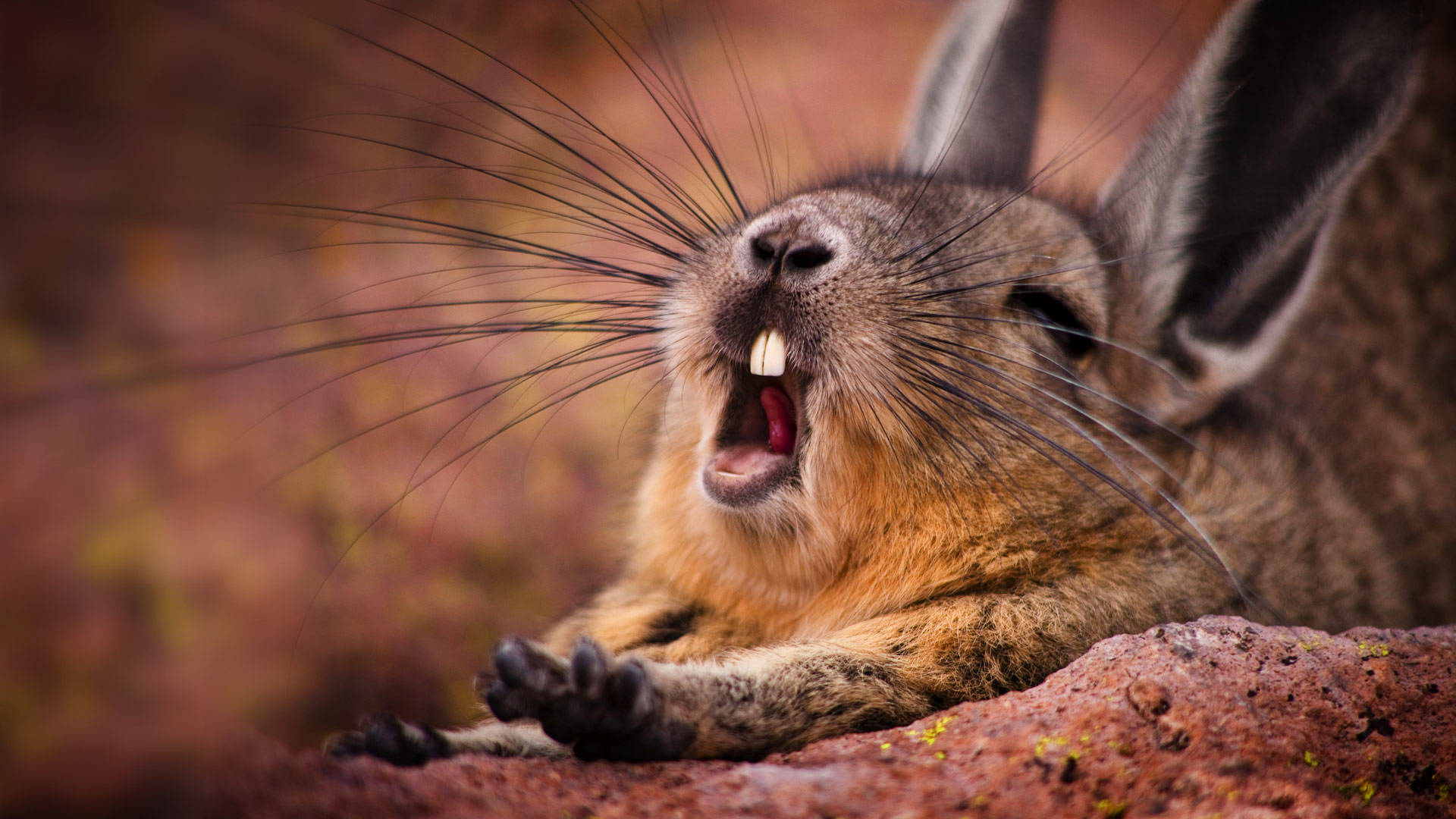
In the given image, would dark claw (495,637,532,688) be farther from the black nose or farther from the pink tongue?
the black nose

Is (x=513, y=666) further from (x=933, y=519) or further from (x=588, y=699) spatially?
(x=933, y=519)

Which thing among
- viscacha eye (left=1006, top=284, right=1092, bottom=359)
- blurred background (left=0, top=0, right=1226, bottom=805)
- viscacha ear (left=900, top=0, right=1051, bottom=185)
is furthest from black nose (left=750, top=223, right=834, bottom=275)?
viscacha ear (left=900, top=0, right=1051, bottom=185)

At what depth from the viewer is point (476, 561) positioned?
19.0ft

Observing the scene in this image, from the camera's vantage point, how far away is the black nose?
286cm

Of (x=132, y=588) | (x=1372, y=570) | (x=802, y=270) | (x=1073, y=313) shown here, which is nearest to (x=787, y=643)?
(x=802, y=270)

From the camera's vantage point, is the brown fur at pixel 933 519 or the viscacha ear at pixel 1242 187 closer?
the brown fur at pixel 933 519

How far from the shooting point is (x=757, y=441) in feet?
10.4

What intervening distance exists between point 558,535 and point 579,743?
3720 millimetres

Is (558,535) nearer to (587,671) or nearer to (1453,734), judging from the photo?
(587,671)

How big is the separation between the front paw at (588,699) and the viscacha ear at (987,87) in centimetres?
311

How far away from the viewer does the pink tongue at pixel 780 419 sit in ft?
10.0

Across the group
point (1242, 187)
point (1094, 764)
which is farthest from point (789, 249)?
point (1242, 187)

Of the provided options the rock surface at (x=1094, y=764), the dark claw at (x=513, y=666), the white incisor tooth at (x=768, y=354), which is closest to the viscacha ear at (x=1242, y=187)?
the rock surface at (x=1094, y=764)

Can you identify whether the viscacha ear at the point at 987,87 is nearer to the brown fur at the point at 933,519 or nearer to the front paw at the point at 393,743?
the brown fur at the point at 933,519
